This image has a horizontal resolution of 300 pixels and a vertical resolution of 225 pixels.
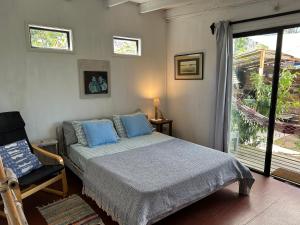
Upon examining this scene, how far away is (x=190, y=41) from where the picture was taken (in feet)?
13.1

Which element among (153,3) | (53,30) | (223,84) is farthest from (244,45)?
(53,30)

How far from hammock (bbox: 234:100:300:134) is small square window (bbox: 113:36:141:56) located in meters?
1.99

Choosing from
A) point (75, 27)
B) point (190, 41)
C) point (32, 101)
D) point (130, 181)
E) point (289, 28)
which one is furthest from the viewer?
point (190, 41)

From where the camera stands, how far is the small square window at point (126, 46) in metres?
3.84

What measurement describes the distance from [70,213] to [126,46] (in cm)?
280

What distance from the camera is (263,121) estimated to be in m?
3.30

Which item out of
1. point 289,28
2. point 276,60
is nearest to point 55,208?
point 276,60

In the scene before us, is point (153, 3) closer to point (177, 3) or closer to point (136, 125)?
point (177, 3)

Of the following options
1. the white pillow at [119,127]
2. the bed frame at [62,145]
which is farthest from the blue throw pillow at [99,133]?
the bed frame at [62,145]

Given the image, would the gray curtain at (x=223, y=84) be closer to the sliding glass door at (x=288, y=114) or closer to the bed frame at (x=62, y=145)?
the sliding glass door at (x=288, y=114)

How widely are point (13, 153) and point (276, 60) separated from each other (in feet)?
11.5

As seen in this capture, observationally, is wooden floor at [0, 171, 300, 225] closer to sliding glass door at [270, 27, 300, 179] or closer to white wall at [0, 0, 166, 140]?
sliding glass door at [270, 27, 300, 179]

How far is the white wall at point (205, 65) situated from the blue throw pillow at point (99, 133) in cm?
158

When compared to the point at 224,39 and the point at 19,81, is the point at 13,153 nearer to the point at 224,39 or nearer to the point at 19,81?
the point at 19,81
